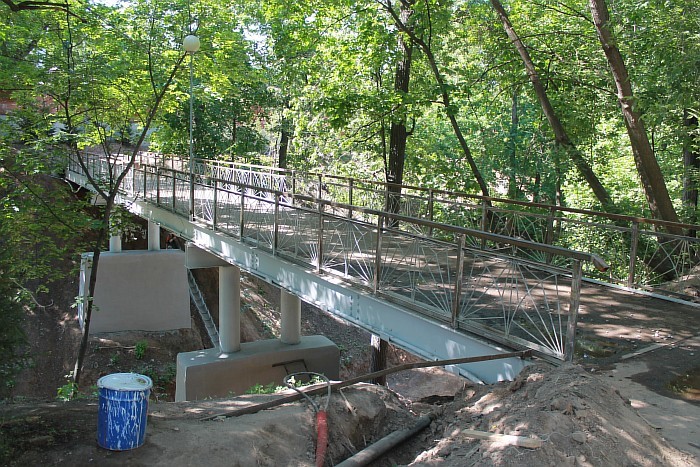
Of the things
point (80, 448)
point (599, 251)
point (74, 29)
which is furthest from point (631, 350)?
point (74, 29)

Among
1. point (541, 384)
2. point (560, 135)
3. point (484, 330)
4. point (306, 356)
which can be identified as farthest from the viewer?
point (306, 356)

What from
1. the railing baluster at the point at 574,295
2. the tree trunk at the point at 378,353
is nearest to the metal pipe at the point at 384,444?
the railing baluster at the point at 574,295

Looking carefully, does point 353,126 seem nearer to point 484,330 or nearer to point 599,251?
point 599,251

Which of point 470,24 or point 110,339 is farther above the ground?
point 470,24

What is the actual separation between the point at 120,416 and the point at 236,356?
9.33 m

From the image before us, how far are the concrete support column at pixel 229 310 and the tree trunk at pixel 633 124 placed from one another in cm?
909

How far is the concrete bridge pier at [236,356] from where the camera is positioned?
13174 millimetres

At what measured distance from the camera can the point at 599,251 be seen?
11406 mm

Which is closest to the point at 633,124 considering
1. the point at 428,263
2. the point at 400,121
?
the point at 400,121

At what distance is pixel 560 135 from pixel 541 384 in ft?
32.0

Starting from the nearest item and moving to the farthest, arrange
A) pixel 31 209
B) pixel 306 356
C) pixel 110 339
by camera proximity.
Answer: pixel 31 209
pixel 306 356
pixel 110 339

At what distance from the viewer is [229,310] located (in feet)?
46.9

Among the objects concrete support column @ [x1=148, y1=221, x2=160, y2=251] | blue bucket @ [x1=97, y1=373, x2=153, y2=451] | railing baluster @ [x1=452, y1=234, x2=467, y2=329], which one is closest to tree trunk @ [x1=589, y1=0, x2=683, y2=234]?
railing baluster @ [x1=452, y1=234, x2=467, y2=329]

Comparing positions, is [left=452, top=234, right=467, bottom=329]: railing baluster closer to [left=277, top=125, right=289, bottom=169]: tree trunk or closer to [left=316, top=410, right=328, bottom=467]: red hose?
[left=316, top=410, right=328, bottom=467]: red hose
